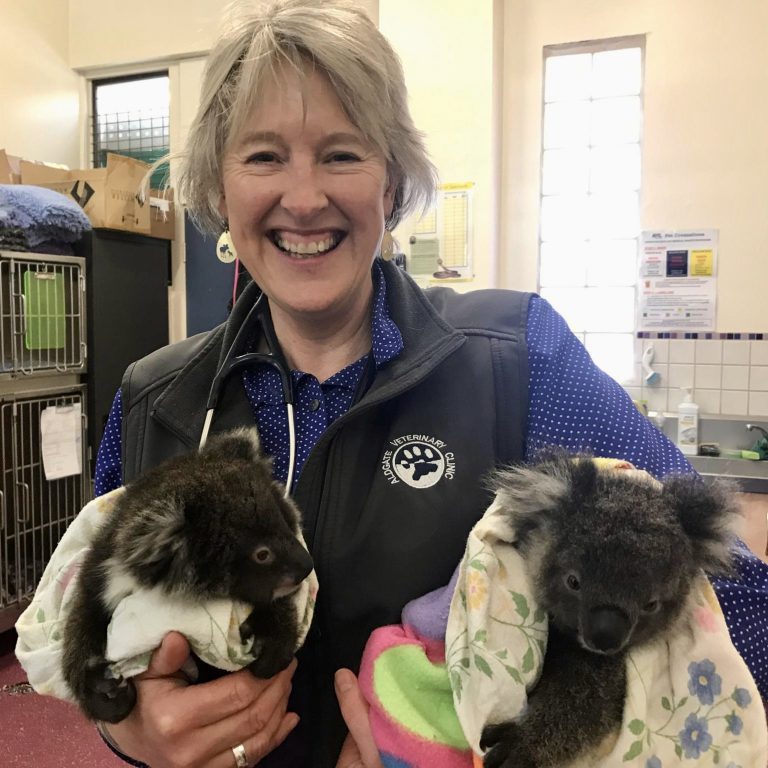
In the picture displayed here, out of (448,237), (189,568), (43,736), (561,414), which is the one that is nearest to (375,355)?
(561,414)

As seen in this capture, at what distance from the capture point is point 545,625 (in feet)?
2.98

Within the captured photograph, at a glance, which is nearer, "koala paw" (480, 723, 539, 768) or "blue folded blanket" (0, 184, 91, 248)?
"koala paw" (480, 723, 539, 768)

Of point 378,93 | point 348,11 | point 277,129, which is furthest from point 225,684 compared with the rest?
point 348,11

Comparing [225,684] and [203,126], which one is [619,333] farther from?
[225,684]

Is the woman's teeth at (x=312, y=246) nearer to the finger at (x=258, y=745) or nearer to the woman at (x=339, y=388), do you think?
the woman at (x=339, y=388)

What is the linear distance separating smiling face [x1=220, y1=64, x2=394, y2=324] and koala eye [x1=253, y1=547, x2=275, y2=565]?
1.45ft

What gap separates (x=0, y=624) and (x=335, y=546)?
2.72 meters

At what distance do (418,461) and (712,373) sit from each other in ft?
10.2

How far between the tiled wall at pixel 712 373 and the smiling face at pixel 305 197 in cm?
298

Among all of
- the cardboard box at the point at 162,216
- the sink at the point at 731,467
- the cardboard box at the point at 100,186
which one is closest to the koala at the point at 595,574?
the sink at the point at 731,467

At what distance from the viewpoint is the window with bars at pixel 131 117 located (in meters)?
4.63

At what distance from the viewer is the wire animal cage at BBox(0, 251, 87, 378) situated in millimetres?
3143

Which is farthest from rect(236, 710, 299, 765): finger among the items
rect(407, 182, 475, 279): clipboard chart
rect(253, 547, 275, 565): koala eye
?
rect(407, 182, 475, 279): clipboard chart

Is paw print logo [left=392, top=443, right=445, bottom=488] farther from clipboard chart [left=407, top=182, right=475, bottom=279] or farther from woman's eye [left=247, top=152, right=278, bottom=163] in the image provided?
clipboard chart [left=407, top=182, right=475, bottom=279]
